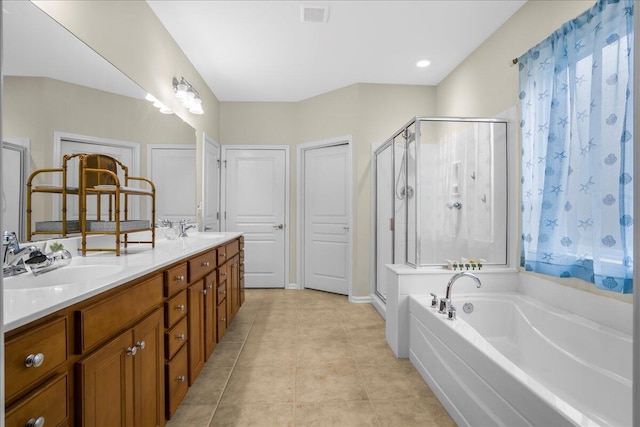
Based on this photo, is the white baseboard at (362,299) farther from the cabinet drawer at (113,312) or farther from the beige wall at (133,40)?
the cabinet drawer at (113,312)

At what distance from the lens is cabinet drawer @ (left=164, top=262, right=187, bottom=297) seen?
5.32 ft

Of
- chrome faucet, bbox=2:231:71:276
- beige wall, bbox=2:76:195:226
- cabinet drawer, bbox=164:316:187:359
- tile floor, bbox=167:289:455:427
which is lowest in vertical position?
tile floor, bbox=167:289:455:427

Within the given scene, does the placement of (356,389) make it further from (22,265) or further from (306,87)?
(306,87)

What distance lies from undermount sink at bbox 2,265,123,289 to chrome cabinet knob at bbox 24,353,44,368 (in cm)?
40

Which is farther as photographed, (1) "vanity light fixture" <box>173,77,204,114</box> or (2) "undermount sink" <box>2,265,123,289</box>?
(1) "vanity light fixture" <box>173,77,204,114</box>

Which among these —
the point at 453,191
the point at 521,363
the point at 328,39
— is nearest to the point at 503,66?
the point at 453,191

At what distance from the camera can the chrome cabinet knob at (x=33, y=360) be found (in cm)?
82

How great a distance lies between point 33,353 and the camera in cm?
85

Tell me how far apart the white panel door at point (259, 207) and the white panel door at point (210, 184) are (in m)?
0.16

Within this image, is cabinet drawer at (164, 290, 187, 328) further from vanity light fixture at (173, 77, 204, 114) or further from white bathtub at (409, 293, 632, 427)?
vanity light fixture at (173, 77, 204, 114)

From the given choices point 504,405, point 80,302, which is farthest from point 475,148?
point 80,302

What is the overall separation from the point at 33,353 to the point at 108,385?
0.37m

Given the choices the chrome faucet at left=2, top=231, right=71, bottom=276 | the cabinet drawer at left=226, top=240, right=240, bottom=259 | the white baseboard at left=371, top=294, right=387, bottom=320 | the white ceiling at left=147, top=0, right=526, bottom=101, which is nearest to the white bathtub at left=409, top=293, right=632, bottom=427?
the white baseboard at left=371, top=294, right=387, bottom=320

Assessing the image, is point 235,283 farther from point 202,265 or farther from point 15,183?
point 15,183
